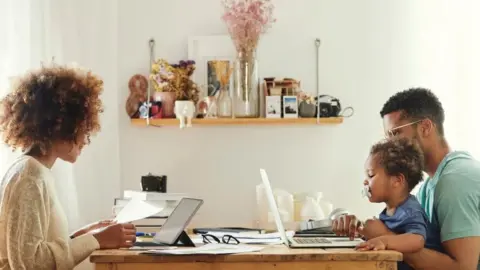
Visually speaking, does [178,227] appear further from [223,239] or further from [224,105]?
[224,105]

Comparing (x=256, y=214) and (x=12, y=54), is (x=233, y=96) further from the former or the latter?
(x=12, y=54)

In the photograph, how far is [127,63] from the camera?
3.38 metres

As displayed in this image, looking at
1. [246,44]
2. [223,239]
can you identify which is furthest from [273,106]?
[223,239]

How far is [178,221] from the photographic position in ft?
7.02

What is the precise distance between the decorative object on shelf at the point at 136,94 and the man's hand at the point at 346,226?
1.42 m

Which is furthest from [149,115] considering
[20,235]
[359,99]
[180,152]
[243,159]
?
[20,235]

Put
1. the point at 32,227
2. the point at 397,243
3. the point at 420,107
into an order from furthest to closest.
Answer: the point at 420,107
the point at 397,243
the point at 32,227

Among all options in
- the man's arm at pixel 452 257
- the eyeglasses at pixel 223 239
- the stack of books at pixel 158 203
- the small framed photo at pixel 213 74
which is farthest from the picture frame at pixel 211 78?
the man's arm at pixel 452 257

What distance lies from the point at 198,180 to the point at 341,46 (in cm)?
94

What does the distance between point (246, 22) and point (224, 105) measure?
0.39m

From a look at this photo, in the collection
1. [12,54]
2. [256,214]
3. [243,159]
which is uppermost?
[12,54]

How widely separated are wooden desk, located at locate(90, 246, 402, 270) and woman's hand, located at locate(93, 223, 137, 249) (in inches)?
4.8

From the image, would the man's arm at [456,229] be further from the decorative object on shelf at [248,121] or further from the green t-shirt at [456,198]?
the decorative object on shelf at [248,121]

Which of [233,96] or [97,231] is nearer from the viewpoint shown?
[97,231]
